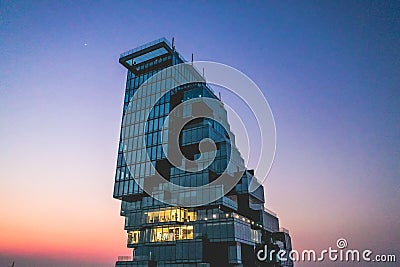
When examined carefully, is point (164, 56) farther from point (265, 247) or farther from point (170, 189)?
point (265, 247)

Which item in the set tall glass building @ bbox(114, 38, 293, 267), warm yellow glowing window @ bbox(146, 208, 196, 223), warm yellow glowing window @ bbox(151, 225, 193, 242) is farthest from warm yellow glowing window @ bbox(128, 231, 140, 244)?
warm yellow glowing window @ bbox(151, 225, 193, 242)

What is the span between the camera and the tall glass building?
63219 millimetres

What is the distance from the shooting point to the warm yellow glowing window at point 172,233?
65.3 metres

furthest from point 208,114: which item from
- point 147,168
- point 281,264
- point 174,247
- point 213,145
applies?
point 281,264

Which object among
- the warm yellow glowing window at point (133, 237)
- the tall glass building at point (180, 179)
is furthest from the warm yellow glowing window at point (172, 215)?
the warm yellow glowing window at point (133, 237)

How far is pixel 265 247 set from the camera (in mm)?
75625

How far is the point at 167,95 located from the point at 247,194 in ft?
98.9

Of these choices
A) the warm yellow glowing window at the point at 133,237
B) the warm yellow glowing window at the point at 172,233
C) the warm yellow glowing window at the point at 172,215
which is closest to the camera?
the warm yellow glowing window at the point at 172,233

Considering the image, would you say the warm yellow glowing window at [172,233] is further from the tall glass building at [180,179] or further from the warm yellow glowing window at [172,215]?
the warm yellow glowing window at [172,215]

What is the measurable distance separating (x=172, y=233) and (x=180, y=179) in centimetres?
1122

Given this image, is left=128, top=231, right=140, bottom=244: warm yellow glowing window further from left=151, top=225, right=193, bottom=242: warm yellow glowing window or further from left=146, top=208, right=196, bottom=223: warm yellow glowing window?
left=151, top=225, right=193, bottom=242: warm yellow glowing window

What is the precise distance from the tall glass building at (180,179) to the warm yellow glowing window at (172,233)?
19 centimetres

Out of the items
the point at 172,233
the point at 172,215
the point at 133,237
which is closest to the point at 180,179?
the point at 172,215

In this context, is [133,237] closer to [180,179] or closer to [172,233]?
[172,233]
